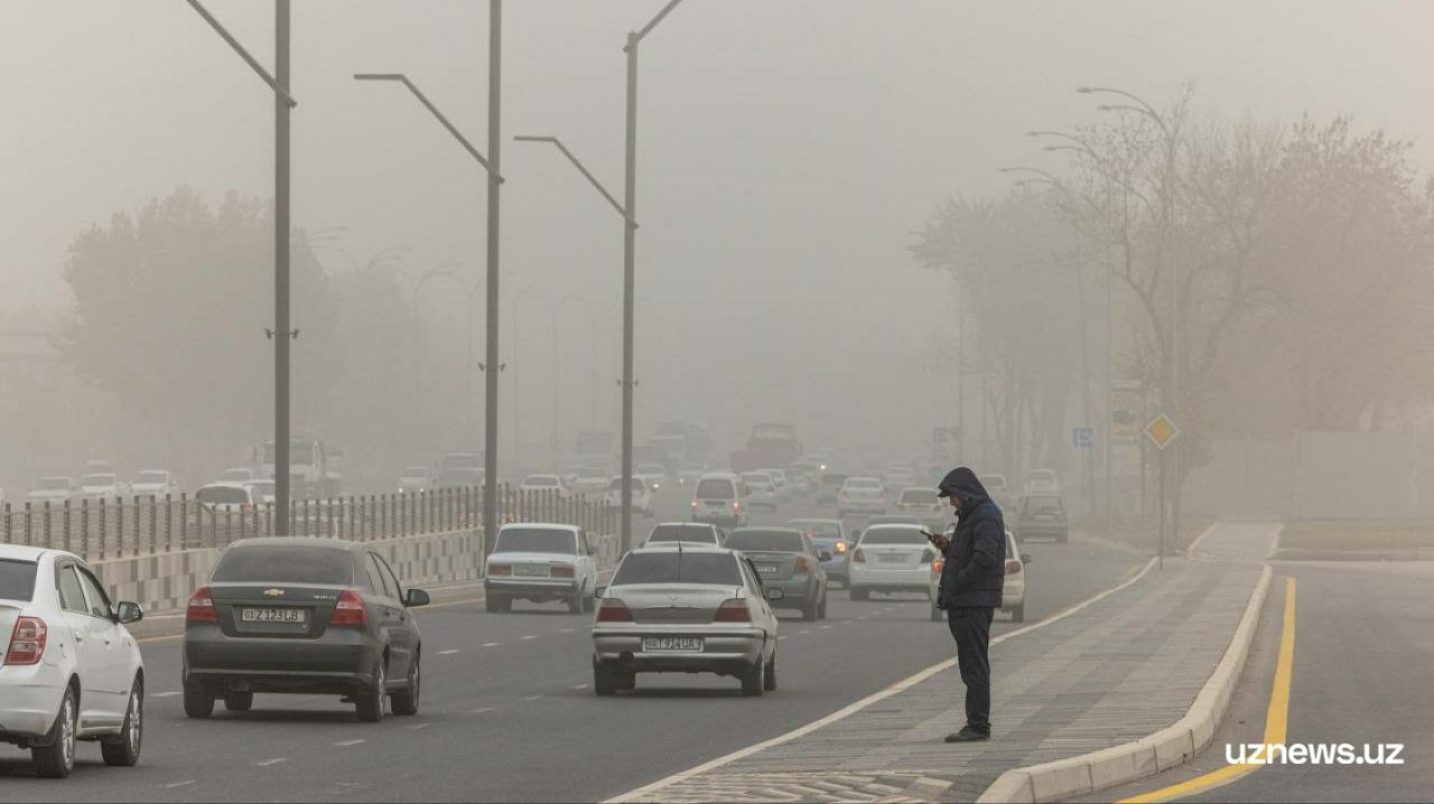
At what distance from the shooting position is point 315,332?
136 meters

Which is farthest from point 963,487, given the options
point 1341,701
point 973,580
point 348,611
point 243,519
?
point 243,519

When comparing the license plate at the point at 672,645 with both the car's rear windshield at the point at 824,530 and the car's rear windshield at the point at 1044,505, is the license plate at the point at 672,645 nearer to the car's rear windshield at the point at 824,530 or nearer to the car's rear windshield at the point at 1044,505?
the car's rear windshield at the point at 824,530

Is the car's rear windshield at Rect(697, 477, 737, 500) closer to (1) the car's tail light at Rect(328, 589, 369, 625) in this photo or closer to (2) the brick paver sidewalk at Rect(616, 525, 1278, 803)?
(2) the brick paver sidewalk at Rect(616, 525, 1278, 803)

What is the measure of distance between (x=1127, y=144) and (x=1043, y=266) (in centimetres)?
6042

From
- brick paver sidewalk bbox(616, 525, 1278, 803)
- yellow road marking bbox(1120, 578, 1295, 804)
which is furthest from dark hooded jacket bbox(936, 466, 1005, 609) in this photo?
yellow road marking bbox(1120, 578, 1295, 804)

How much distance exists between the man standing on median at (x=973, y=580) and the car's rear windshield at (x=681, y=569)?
8.45m

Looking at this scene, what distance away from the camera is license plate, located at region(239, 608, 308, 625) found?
22.3 metres

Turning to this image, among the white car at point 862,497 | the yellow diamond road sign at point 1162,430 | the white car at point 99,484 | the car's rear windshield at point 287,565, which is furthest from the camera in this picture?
the white car at point 862,497

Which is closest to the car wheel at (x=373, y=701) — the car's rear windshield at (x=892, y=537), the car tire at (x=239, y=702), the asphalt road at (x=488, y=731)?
the asphalt road at (x=488, y=731)

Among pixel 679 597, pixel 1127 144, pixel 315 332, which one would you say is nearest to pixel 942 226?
pixel 315 332

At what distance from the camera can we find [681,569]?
87.5 feet

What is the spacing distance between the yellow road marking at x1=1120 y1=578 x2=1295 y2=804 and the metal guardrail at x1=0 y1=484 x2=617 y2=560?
13367 mm

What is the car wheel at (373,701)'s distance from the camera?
73.3 ft

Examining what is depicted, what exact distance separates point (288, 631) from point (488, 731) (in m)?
2.09
